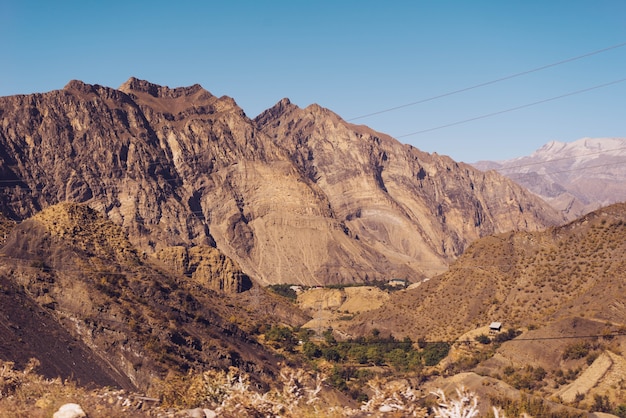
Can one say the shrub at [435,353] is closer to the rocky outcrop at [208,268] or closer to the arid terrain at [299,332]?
the arid terrain at [299,332]

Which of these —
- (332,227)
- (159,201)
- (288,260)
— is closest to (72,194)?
(159,201)

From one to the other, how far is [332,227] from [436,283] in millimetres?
106290

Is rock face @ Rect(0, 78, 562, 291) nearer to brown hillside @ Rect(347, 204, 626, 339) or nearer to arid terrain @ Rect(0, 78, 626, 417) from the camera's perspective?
arid terrain @ Rect(0, 78, 626, 417)

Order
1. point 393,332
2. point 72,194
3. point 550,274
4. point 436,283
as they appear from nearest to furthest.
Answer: point 550,274
point 393,332
point 436,283
point 72,194

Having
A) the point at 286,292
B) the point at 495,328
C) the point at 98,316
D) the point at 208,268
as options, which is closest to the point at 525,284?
the point at 495,328

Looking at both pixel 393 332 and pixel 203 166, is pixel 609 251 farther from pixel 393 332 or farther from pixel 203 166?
pixel 203 166

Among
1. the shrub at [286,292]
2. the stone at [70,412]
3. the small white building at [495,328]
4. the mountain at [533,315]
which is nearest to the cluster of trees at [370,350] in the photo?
the mountain at [533,315]

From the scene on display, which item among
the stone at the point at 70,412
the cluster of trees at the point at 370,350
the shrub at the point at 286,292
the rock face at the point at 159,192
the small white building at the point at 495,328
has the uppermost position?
the rock face at the point at 159,192

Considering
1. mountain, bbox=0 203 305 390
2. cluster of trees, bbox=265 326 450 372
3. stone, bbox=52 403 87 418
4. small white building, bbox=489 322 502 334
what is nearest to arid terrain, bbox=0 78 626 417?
mountain, bbox=0 203 305 390

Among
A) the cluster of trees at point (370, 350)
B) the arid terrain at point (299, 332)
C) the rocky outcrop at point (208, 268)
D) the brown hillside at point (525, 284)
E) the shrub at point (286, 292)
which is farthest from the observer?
the shrub at point (286, 292)

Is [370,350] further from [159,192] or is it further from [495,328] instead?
[159,192]

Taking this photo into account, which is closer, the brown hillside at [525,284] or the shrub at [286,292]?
the brown hillside at [525,284]

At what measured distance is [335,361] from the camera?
226 ft

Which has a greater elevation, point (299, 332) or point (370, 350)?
point (299, 332)
